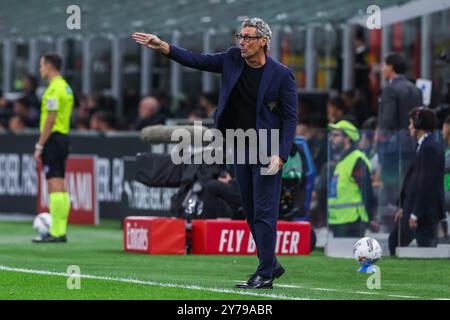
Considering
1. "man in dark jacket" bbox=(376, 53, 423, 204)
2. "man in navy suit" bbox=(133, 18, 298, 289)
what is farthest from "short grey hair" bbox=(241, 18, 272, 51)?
"man in dark jacket" bbox=(376, 53, 423, 204)

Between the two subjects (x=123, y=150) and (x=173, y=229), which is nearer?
(x=173, y=229)

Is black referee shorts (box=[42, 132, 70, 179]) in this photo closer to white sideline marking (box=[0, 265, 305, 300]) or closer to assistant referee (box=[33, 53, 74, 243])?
assistant referee (box=[33, 53, 74, 243])

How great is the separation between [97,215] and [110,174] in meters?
0.80

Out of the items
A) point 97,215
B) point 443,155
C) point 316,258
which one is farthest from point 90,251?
point 97,215

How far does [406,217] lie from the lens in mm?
16406

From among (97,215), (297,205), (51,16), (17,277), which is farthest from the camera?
(51,16)

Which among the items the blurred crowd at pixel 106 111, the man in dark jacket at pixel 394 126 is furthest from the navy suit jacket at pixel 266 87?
the blurred crowd at pixel 106 111

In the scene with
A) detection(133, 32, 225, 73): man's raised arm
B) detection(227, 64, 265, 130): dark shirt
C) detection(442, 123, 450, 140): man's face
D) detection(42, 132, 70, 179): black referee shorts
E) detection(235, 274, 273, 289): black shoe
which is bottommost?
detection(235, 274, 273, 289): black shoe

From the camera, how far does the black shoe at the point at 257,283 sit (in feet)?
38.9

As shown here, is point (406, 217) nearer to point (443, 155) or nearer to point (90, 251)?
point (443, 155)

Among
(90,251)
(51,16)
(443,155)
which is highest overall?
(51,16)

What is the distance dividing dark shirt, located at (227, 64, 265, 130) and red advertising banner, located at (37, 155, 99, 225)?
1084 cm

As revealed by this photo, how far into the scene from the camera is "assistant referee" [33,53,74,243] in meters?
17.9

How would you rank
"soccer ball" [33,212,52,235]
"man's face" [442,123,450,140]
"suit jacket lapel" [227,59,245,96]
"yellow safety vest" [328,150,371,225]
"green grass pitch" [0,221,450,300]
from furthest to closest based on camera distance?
A: "soccer ball" [33,212,52,235]
"yellow safety vest" [328,150,371,225]
"man's face" [442,123,450,140]
"suit jacket lapel" [227,59,245,96]
"green grass pitch" [0,221,450,300]
